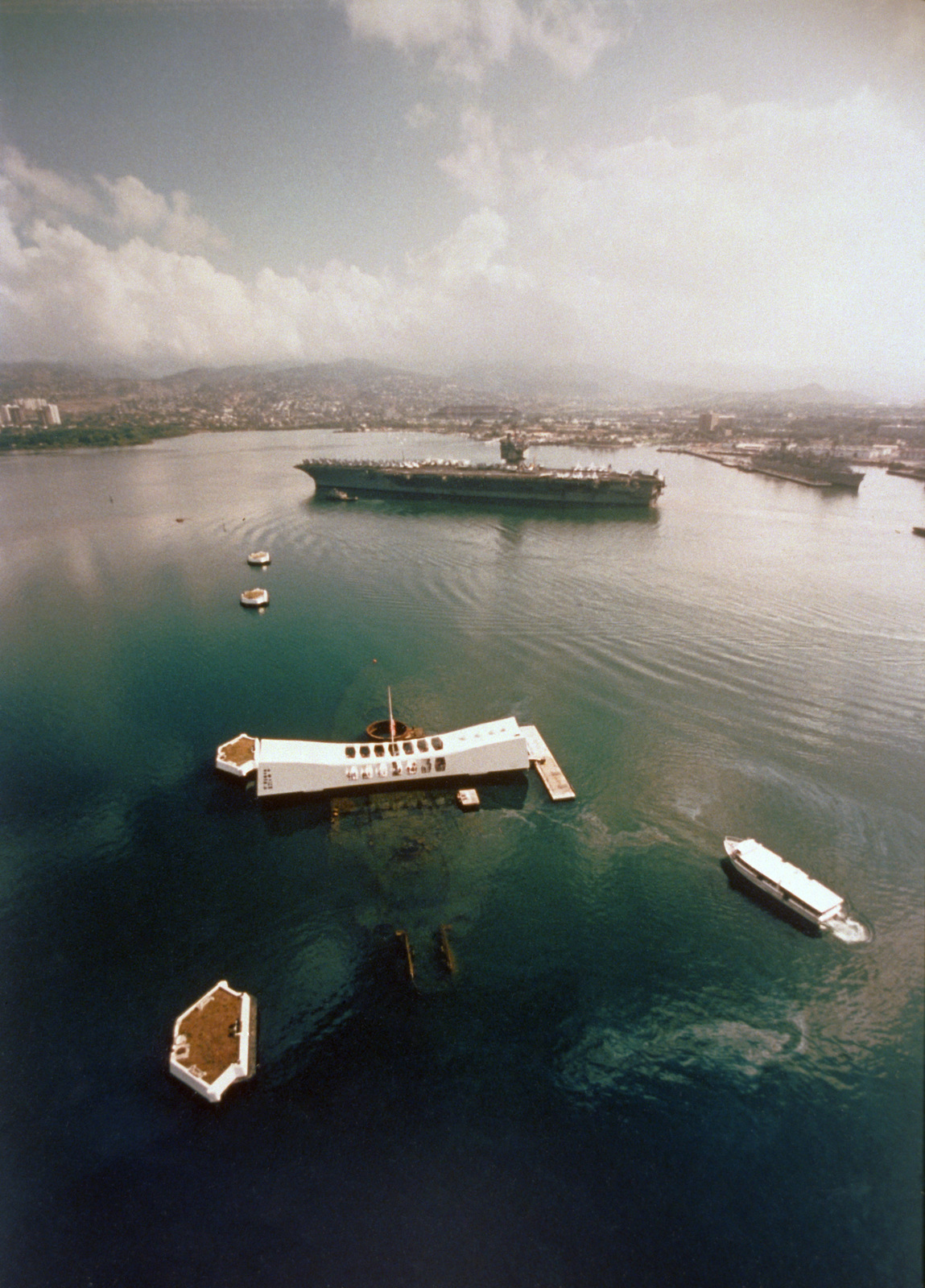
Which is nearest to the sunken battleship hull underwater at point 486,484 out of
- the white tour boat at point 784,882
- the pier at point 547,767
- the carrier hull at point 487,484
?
the carrier hull at point 487,484

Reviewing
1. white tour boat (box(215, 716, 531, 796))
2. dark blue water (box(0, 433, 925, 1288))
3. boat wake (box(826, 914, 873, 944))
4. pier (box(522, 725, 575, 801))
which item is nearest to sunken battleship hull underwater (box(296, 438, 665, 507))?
dark blue water (box(0, 433, 925, 1288))

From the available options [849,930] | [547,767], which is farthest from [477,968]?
[849,930]

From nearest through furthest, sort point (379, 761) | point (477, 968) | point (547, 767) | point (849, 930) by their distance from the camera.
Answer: point (477, 968), point (849, 930), point (379, 761), point (547, 767)

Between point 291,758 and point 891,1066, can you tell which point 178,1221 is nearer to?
point 291,758

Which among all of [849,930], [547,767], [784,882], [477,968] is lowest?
[477,968]

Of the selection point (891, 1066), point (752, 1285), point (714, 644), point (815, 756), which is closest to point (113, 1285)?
point (752, 1285)

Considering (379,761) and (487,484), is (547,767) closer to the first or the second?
(379,761)

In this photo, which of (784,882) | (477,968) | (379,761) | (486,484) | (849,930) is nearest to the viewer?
(477,968)
